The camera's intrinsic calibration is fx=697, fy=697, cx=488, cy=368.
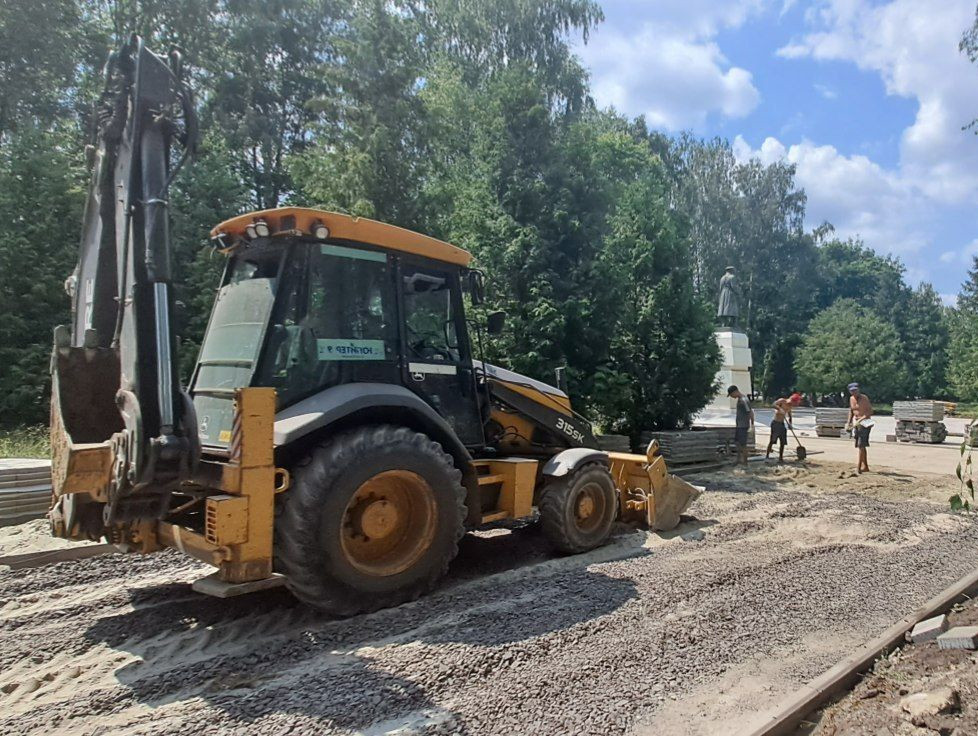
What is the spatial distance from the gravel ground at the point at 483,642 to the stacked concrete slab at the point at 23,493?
196 centimetres

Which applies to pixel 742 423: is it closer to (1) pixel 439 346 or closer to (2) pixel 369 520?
(1) pixel 439 346

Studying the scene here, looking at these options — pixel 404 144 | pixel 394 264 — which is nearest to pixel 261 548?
pixel 394 264

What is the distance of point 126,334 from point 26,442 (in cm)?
931

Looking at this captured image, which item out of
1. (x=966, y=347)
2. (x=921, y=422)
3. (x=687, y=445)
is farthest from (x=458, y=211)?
(x=966, y=347)

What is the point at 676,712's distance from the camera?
344 cm

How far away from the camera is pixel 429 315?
18.9ft

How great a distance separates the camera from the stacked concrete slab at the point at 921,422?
1994cm

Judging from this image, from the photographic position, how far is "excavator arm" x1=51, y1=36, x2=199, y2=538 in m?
4.05

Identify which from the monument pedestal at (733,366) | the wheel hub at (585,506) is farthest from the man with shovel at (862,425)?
the monument pedestal at (733,366)

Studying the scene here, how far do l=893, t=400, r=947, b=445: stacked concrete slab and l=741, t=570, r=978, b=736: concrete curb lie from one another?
17424 millimetres

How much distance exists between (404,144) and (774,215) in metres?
45.0

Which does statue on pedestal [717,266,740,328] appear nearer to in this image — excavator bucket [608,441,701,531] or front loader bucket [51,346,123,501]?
excavator bucket [608,441,701,531]

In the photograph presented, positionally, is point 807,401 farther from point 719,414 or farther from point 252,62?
point 252,62

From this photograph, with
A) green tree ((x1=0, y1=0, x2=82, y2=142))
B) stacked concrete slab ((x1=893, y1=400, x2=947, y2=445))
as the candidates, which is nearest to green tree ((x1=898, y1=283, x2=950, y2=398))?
stacked concrete slab ((x1=893, y1=400, x2=947, y2=445))
